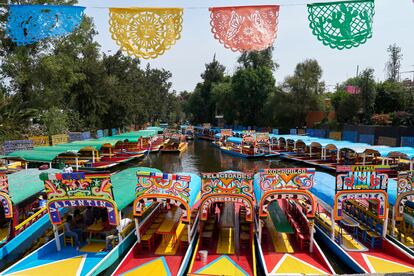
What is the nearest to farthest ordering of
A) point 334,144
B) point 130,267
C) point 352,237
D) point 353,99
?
point 130,267 → point 352,237 → point 334,144 → point 353,99

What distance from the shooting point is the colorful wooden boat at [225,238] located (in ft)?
28.5

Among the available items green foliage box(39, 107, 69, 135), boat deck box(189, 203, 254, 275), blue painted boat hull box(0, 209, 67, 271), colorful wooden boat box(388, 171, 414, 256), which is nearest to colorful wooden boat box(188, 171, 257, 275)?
boat deck box(189, 203, 254, 275)

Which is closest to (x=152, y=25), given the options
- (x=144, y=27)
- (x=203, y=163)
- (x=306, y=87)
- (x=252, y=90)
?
(x=144, y=27)

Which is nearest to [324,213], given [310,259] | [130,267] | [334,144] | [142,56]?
[310,259]

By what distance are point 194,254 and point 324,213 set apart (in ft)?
19.3

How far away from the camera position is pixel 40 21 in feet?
31.4

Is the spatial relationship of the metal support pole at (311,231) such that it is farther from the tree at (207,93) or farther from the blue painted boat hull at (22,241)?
the tree at (207,93)

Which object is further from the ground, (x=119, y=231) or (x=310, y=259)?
(x=119, y=231)

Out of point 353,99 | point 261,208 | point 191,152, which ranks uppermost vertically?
point 353,99

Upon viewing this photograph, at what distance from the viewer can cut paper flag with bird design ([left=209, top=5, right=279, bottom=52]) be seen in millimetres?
9461

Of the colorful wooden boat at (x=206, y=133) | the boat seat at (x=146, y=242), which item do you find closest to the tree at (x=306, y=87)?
the colorful wooden boat at (x=206, y=133)

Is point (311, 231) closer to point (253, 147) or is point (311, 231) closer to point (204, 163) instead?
point (204, 163)

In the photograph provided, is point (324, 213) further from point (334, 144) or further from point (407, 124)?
point (407, 124)

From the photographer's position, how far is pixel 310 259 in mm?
9133
